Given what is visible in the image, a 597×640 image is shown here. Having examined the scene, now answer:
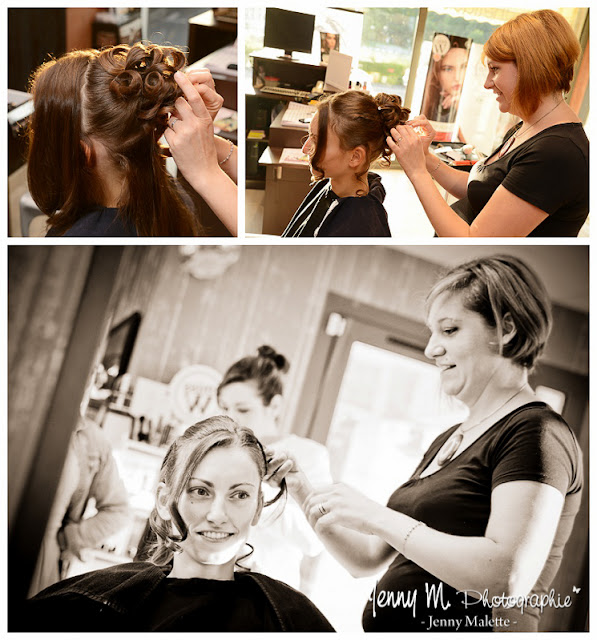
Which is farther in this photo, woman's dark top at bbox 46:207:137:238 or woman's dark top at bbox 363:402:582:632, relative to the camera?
woman's dark top at bbox 363:402:582:632

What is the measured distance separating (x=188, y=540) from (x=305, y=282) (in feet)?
2.57

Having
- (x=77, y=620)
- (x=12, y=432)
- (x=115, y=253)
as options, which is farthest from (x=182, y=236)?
(x=77, y=620)

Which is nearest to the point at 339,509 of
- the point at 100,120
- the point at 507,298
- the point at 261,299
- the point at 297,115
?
the point at 261,299

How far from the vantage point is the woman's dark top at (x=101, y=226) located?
5.21 feet

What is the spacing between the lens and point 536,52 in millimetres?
1518

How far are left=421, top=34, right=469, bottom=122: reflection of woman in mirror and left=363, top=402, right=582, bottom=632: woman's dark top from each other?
2.78ft

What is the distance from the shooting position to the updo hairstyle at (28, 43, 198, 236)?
1.43m

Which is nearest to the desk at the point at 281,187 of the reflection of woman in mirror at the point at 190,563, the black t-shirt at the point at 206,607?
the reflection of woman in mirror at the point at 190,563

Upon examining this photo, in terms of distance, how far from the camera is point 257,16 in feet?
5.24

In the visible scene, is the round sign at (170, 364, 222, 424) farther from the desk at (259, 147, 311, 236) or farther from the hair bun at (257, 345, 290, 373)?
the desk at (259, 147, 311, 236)

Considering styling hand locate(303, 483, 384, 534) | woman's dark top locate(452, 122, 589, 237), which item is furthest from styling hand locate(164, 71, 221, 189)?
styling hand locate(303, 483, 384, 534)

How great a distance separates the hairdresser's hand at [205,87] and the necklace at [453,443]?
1.07 meters

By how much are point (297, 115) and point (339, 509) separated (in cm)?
107

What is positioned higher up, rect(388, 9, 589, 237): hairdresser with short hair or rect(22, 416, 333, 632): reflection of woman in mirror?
A: rect(388, 9, 589, 237): hairdresser with short hair
